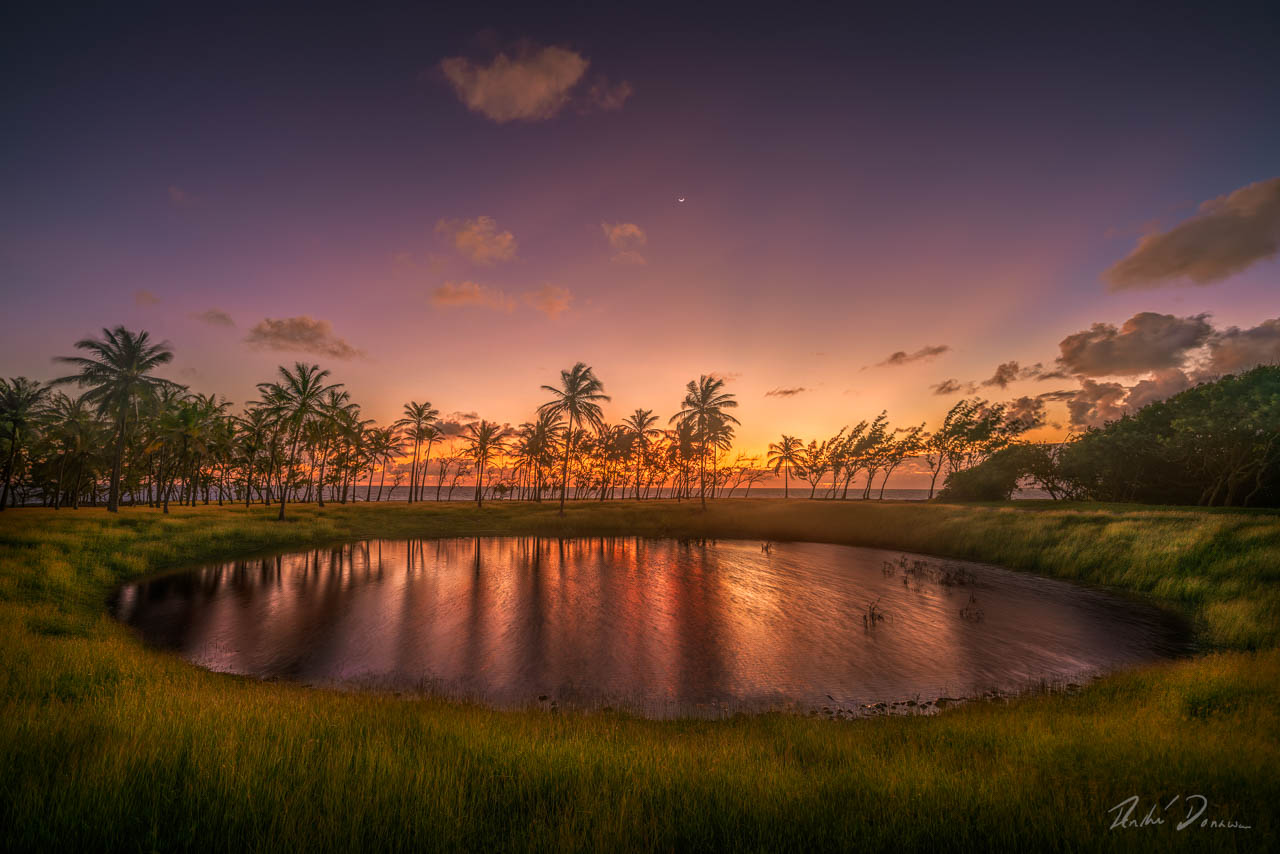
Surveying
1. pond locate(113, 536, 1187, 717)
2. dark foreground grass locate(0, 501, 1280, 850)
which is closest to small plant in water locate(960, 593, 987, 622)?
pond locate(113, 536, 1187, 717)

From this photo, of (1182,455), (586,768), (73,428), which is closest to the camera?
(586,768)

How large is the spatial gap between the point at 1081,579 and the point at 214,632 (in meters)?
38.5

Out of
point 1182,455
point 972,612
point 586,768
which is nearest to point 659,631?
point 586,768

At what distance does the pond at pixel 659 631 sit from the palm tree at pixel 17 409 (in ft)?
138

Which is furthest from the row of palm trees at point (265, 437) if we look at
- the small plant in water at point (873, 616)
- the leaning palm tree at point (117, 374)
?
the small plant in water at point (873, 616)

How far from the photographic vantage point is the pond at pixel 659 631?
37.0 feet

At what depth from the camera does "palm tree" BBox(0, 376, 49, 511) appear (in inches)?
1705

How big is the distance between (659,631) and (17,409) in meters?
70.2

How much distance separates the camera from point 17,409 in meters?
44.2

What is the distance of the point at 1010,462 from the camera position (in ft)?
172
